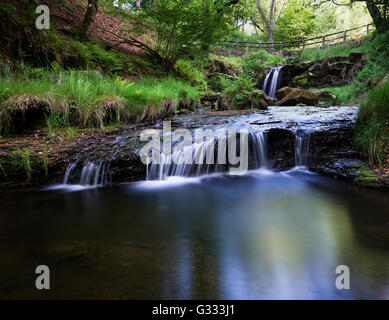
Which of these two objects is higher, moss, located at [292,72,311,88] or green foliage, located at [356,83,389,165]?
moss, located at [292,72,311,88]

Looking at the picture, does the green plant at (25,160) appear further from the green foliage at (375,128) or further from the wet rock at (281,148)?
the green foliage at (375,128)

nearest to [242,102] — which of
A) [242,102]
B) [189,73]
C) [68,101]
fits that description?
[242,102]

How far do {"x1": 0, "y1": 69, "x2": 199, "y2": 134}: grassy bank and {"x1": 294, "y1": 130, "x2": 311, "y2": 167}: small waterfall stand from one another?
366 cm

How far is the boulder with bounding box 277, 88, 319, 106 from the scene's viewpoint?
8711 mm

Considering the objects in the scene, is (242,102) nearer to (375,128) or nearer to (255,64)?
(375,128)

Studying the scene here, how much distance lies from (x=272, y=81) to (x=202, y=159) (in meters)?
11.8

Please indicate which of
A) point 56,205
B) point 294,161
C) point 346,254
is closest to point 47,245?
point 56,205

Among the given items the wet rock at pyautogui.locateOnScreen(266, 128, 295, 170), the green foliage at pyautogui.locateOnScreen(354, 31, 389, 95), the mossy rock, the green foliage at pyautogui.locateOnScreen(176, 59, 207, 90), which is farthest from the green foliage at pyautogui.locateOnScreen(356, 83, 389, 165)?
the green foliage at pyautogui.locateOnScreen(176, 59, 207, 90)

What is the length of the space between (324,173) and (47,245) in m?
4.01

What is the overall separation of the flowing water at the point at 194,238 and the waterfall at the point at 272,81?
1090cm

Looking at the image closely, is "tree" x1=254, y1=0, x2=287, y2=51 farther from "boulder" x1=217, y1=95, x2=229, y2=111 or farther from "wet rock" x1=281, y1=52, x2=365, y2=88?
"boulder" x1=217, y1=95, x2=229, y2=111

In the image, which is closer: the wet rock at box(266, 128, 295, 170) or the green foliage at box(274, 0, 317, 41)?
the wet rock at box(266, 128, 295, 170)

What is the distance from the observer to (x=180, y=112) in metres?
7.47

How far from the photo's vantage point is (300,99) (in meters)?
8.88
